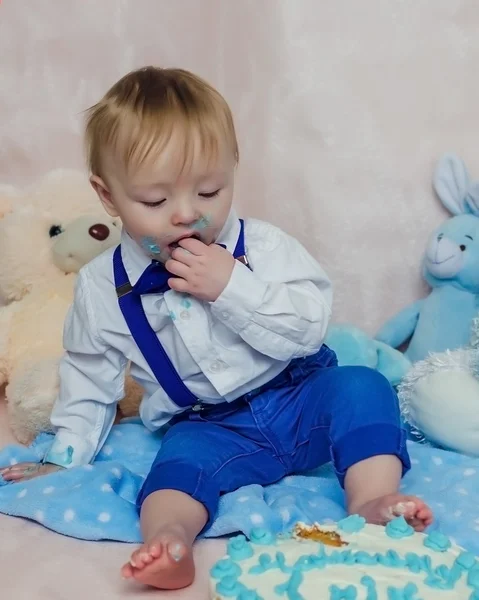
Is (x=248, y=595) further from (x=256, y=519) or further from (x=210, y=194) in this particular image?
(x=210, y=194)

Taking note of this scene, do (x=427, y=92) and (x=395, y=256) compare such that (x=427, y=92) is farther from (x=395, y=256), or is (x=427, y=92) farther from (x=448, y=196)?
(x=395, y=256)

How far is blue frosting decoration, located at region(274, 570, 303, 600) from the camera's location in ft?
2.46

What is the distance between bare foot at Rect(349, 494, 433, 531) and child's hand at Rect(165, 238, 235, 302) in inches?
12.4

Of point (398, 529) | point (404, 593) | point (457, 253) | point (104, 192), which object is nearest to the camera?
point (404, 593)

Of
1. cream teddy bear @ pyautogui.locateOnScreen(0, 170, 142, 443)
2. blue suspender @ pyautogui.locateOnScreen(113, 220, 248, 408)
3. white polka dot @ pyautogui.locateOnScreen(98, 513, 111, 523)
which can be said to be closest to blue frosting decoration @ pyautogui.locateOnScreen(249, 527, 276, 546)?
white polka dot @ pyautogui.locateOnScreen(98, 513, 111, 523)

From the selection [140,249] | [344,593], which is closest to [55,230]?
[140,249]

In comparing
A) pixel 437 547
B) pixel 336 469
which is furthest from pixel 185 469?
pixel 437 547

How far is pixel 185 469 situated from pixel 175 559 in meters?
0.20

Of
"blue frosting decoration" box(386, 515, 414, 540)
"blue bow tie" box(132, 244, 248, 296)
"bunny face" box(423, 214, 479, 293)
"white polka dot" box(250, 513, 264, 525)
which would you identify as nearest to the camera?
"blue frosting decoration" box(386, 515, 414, 540)

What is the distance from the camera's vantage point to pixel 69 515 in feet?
3.32

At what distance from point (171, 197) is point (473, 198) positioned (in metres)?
0.61

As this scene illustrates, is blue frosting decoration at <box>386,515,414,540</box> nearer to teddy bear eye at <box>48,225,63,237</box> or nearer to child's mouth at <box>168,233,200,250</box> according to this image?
child's mouth at <box>168,233,200,250</box>

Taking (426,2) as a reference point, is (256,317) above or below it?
below

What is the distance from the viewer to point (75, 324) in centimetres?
119
